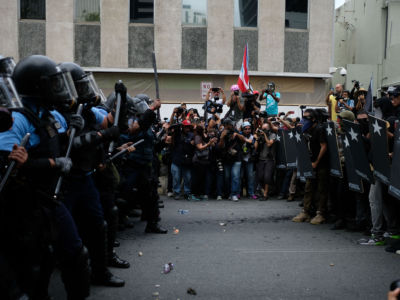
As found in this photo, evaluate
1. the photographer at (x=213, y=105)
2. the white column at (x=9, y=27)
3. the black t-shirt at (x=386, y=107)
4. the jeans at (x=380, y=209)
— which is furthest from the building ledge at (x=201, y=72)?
the jeans at (x=380, y=209)

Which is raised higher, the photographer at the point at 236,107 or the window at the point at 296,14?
the window at the point at 296,14

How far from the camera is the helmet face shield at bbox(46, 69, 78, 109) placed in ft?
13.0

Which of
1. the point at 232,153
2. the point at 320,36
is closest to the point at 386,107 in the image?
the point at 232,153

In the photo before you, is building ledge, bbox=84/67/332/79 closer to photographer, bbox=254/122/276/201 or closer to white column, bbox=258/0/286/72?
white column, bbox=258/0/286/72

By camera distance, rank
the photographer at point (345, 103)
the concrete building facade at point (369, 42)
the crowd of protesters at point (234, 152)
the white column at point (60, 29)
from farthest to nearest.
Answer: the concrete building facade at point (369, 42) → the white column at point (60, 29) → the crowd of protesters at point (234, 152) → the photographer at point (345, 103)

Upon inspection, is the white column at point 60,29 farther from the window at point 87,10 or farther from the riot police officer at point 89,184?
the riot police officer at point 89,184

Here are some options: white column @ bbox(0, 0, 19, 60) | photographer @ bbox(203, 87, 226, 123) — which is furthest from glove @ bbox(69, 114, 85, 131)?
white column @ bbox(0, 0, 19, 60)

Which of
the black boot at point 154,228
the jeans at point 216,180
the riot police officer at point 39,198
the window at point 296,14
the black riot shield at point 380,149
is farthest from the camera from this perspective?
the window at point 296,14

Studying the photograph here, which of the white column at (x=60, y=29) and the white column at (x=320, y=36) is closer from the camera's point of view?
the white column at (x=60, y=29)

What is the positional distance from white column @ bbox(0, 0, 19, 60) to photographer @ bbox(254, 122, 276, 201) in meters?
12.2

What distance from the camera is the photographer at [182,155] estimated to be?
42.8 ft

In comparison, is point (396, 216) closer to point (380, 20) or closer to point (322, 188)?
point (322, 188)

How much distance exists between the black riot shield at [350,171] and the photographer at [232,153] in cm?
456

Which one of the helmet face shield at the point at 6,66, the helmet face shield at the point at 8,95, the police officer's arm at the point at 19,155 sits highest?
the helmet face shield at the point at 6,66
